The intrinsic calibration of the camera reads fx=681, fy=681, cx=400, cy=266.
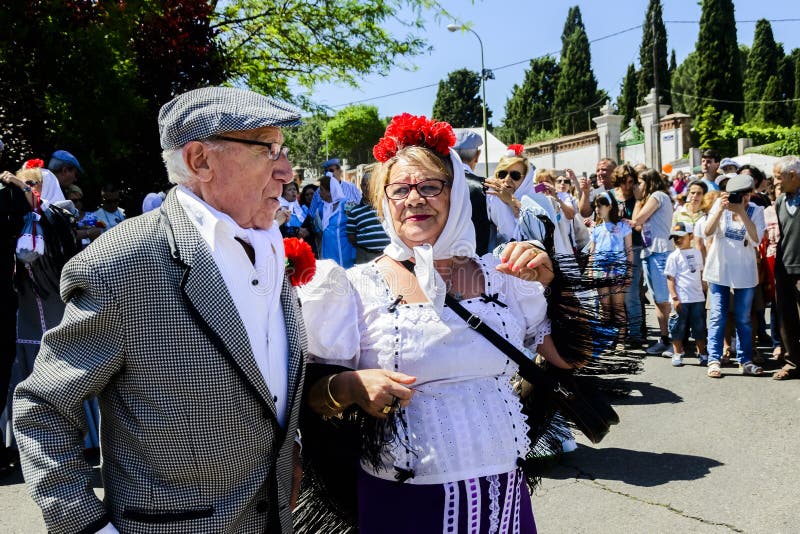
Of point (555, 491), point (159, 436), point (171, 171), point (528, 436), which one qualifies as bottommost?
point (555, 491)

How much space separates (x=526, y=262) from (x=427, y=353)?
0.41m

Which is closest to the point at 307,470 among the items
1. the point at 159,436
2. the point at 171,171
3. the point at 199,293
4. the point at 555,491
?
the point at 159,436

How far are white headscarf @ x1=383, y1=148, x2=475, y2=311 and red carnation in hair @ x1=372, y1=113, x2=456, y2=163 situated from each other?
0.17ft

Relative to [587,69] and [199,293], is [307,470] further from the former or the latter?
[587,69]

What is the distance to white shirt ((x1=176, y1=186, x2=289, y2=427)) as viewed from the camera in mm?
1679

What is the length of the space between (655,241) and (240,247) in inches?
270

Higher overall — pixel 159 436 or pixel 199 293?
pixel 199 293

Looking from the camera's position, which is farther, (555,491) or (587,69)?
(587,69)

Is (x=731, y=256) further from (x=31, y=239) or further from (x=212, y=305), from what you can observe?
(x=212, y=305)

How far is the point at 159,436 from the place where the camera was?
1566 millimetres

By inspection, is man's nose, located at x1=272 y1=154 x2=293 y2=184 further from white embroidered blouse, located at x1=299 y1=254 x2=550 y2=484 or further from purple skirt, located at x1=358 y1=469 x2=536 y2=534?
purple skirt, located at x1=358 y1=469 x2=536 y2=534

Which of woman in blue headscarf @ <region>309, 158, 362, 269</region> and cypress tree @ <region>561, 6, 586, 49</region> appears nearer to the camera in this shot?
woman in blue headscarf @ <region>309, 158, 362, 269</region>

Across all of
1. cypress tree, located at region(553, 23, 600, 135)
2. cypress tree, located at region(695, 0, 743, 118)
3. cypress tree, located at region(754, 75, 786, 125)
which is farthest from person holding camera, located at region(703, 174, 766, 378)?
cypress tree, located at region(553, 23, 600, 135)

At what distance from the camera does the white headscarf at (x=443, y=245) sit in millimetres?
2033
